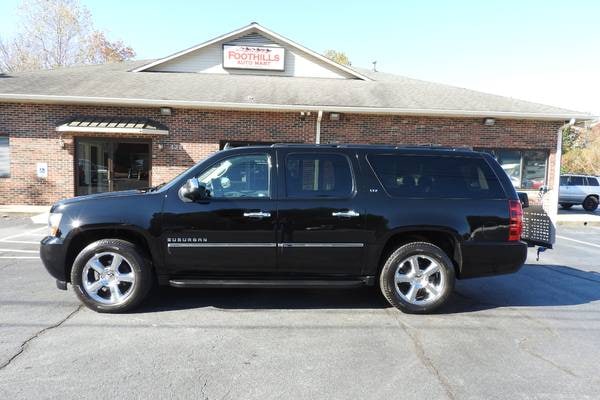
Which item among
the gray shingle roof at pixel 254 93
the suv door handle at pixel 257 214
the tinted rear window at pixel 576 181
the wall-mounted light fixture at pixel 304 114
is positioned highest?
the gray shingle roof at pixel 254 93

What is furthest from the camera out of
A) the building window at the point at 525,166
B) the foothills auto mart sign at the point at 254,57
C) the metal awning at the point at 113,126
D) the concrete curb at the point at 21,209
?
the foothills auto mart sign at the point at 254,57

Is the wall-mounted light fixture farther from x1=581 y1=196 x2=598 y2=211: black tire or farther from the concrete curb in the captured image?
x1=581 y1=196 x2=598 y2=211: black tire

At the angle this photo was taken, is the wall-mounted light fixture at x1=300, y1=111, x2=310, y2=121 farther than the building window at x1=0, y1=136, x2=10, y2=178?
No

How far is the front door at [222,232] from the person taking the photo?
14.2ft

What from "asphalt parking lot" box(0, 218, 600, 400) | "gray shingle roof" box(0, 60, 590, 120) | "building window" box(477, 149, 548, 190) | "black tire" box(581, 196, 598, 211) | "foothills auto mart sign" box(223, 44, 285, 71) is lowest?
"asphalt parking lot" box(0, 218, 600, 400)

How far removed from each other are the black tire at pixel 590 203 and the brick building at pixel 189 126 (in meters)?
6.08

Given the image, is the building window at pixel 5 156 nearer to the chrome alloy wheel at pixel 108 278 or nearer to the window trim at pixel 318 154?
the chrome alloy wheel at pixel 108 278

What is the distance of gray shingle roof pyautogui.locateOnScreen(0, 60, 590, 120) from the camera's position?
41.6 ft

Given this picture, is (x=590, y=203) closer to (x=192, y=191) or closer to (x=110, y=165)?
(x=110, y=165)

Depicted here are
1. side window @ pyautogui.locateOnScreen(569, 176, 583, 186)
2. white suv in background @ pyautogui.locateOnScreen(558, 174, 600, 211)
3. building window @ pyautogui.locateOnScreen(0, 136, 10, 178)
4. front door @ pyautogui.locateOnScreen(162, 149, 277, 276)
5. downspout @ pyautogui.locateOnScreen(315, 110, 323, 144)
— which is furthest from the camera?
side window @ pyautogui.locateOnScreen(569, 176, 583, 186)

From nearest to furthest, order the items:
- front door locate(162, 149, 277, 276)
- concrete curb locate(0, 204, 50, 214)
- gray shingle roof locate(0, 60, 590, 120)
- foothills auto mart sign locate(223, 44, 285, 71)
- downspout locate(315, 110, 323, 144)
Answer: front door locate(162, 149, 277, 276), concrete curb locate(0, 204, 50, 214), gray shingle roof locate(0, 60, 590, 120), downspout locate(315, 110, 323, 144), foothills auto mart sign locate(223, 44, 285, 71)

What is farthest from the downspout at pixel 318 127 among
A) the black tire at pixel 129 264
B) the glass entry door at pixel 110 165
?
the black tire at pixel 129 264

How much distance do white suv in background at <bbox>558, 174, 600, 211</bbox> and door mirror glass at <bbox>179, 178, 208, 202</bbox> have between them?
18.7 meters

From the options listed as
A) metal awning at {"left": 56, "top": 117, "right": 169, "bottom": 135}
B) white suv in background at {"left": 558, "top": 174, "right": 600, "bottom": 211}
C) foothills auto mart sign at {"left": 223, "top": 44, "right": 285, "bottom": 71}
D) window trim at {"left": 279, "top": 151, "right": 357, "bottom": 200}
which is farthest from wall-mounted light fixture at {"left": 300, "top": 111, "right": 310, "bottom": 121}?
white suv in background at {"left": 558, "top": 174, "right": 600, "bottom": 211}
